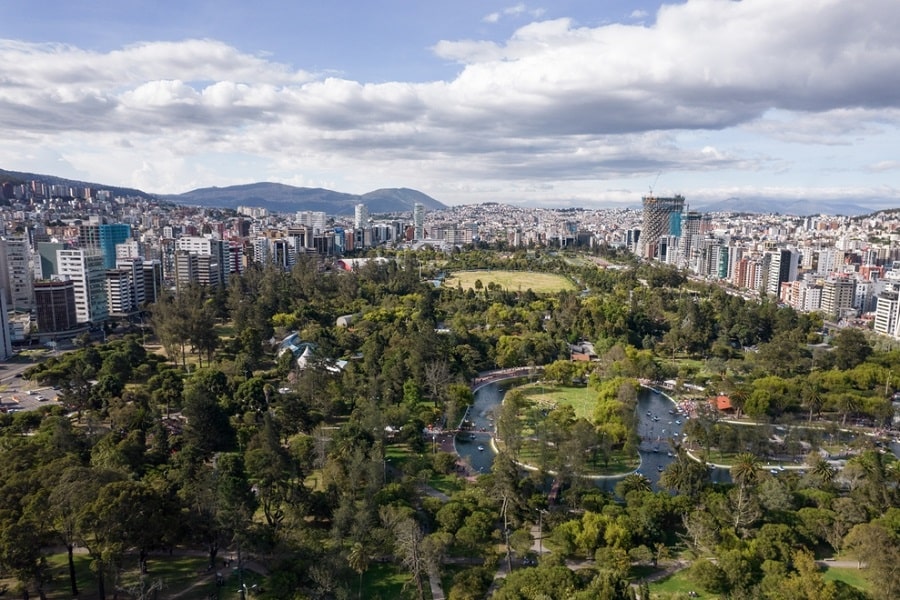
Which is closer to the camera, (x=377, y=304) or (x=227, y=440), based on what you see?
(x=227, y=440)

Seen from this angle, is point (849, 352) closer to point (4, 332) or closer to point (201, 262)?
point (4, 332)

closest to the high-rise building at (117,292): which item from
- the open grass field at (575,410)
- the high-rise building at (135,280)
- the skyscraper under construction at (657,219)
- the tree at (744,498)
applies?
the high-rise building at (135,280)

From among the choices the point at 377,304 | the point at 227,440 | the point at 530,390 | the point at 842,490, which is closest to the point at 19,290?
the point at 377,304

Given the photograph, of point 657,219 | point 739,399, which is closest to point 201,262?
point 739,399

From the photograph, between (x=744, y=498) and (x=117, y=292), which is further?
(x=117, y=292)

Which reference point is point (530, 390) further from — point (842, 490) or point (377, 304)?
point (377, 304)

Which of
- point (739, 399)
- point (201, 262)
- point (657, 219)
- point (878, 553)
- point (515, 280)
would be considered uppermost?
point (657, 219)

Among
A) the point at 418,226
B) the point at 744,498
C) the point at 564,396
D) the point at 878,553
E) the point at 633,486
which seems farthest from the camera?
the point at 418,226

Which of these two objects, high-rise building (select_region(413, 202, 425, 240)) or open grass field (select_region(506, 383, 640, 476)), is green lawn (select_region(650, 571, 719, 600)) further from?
high-rise building (select_region(413, 202, 425, 240))

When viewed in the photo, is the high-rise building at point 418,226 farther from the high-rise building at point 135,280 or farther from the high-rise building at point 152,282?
the high-rise building at point 135,280
